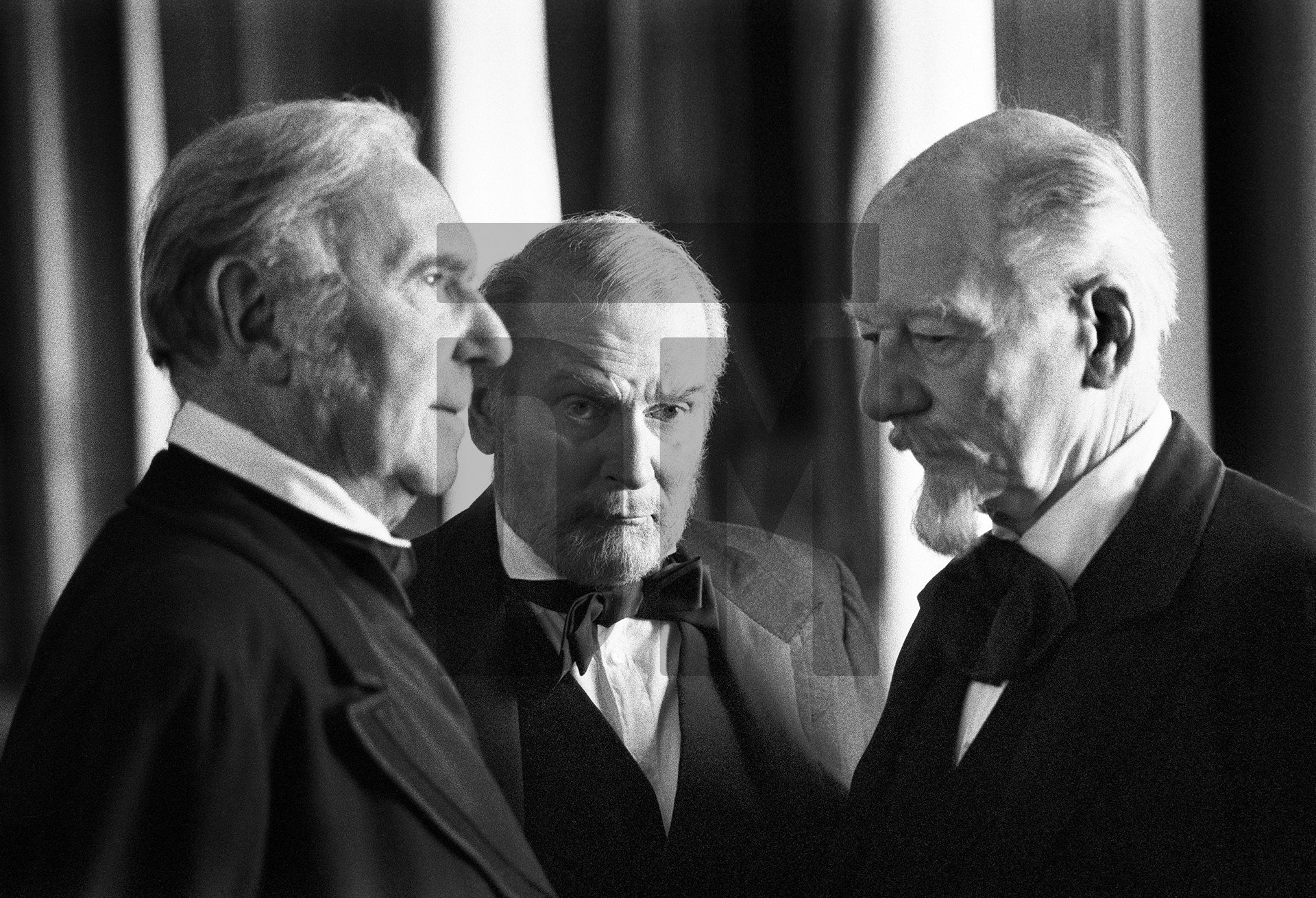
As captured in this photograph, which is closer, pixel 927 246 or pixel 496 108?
pixel 927 246

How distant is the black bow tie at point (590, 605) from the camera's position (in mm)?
1734

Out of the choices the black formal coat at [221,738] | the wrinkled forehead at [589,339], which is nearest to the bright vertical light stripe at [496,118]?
the wrinkled forehead at [589,339]

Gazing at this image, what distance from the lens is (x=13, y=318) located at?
1.88 metres

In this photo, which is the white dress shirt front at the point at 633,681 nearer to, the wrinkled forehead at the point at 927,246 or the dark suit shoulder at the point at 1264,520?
the wrinkled forehead at the point at 927,246

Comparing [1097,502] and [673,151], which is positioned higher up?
[673,151]

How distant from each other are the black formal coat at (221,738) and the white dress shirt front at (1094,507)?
2.56 ft

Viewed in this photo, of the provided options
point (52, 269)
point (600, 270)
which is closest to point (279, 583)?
point (600, 270)

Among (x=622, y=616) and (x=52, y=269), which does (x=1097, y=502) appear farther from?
(x=52, y=269)

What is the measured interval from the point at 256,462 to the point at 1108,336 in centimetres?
108

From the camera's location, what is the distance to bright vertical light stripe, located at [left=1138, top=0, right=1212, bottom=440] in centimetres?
189

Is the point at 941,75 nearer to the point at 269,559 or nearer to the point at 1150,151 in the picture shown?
the point at 1150,151

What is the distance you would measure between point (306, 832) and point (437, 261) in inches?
27.3

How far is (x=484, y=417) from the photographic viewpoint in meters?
1.67

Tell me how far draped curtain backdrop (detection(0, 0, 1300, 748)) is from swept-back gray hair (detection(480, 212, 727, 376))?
4 cm
